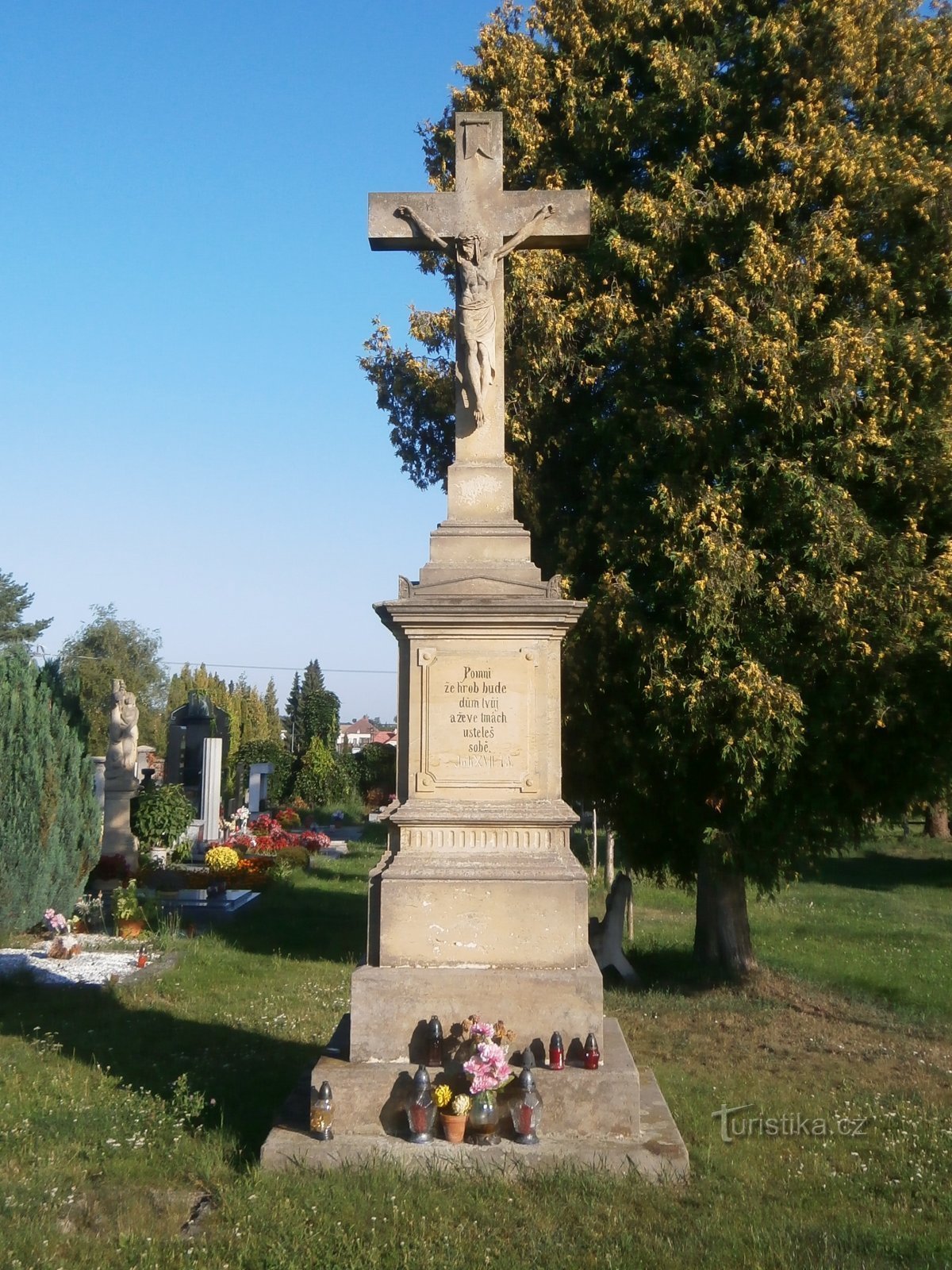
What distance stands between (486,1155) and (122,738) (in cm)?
1582

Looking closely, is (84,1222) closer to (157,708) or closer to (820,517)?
(820,517)

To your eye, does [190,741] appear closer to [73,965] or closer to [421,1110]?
[73,965]

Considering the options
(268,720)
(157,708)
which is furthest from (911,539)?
(157,708)

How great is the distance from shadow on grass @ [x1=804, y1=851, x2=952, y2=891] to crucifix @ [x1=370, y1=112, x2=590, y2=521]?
18068 millimetres

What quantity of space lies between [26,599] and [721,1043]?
58.0 metres

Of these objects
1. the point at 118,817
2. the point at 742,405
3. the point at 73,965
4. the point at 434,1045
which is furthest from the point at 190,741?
the point at 434,1045

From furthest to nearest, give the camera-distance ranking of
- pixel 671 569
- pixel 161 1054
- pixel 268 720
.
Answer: pixel 268 720 → pixel 671 569 → pixel 161 1054

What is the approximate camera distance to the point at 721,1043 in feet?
29.2

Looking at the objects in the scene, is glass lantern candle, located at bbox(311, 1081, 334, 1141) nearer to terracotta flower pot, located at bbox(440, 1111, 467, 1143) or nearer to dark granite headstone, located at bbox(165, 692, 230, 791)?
terracotta flower pot, located at bbox(440, 1111, 467, 1143)

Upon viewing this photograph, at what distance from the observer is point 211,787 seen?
25.7 metres

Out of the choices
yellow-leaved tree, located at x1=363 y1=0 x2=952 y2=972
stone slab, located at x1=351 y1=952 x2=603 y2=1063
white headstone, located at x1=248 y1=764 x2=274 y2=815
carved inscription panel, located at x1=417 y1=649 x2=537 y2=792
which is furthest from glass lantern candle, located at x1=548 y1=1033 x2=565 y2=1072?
white headstone, located at x1=248 y1=764 x2=274 y2=815

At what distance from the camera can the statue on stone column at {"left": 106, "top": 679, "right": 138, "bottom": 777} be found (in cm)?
1947

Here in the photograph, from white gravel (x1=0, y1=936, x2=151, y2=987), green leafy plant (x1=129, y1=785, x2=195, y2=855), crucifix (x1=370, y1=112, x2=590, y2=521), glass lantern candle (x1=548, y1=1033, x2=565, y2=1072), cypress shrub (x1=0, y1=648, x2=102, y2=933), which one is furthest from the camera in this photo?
green leafy plant (x1=129, y1=785, x2=195, y2=855)

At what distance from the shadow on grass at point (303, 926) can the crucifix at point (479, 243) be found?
730 cm
